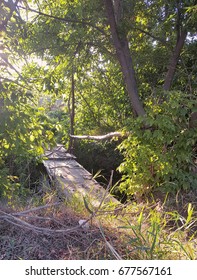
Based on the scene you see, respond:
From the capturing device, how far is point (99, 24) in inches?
179

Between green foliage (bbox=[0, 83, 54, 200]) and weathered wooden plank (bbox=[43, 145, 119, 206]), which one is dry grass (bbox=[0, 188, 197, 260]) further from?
weathered wooden plank (bbox=[43, 145, 119, 206])

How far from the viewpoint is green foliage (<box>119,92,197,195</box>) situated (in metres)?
3.47

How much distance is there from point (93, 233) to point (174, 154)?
2.29 metres

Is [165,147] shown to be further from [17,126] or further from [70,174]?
[17,126]

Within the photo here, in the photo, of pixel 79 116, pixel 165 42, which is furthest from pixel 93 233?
pixel 79 116

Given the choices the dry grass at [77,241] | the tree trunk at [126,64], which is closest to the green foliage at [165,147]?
the tree trunk at [126,64]

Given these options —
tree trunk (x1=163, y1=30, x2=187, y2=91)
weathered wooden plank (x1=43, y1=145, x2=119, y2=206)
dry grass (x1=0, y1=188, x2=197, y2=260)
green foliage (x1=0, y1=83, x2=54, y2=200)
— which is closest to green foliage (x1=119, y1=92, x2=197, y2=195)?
tree trunk (x1=163, y1=30, x2=187, y2=91)

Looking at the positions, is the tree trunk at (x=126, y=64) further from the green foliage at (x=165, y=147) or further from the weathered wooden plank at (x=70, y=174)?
the weathered wooden plank at (x=70, y=174)

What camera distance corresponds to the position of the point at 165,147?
3.70 metres

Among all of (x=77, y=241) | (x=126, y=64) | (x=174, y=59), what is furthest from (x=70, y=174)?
(x=77, y=241)

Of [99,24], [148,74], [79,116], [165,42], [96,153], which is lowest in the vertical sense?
[96,153]

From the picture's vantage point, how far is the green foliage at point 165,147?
137 inches

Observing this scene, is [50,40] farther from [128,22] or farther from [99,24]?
[128,22]

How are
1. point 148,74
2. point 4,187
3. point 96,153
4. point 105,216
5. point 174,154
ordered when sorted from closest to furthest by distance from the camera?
point 105,216, point 4,187, point 174,154, point 148,74, point 96,153
